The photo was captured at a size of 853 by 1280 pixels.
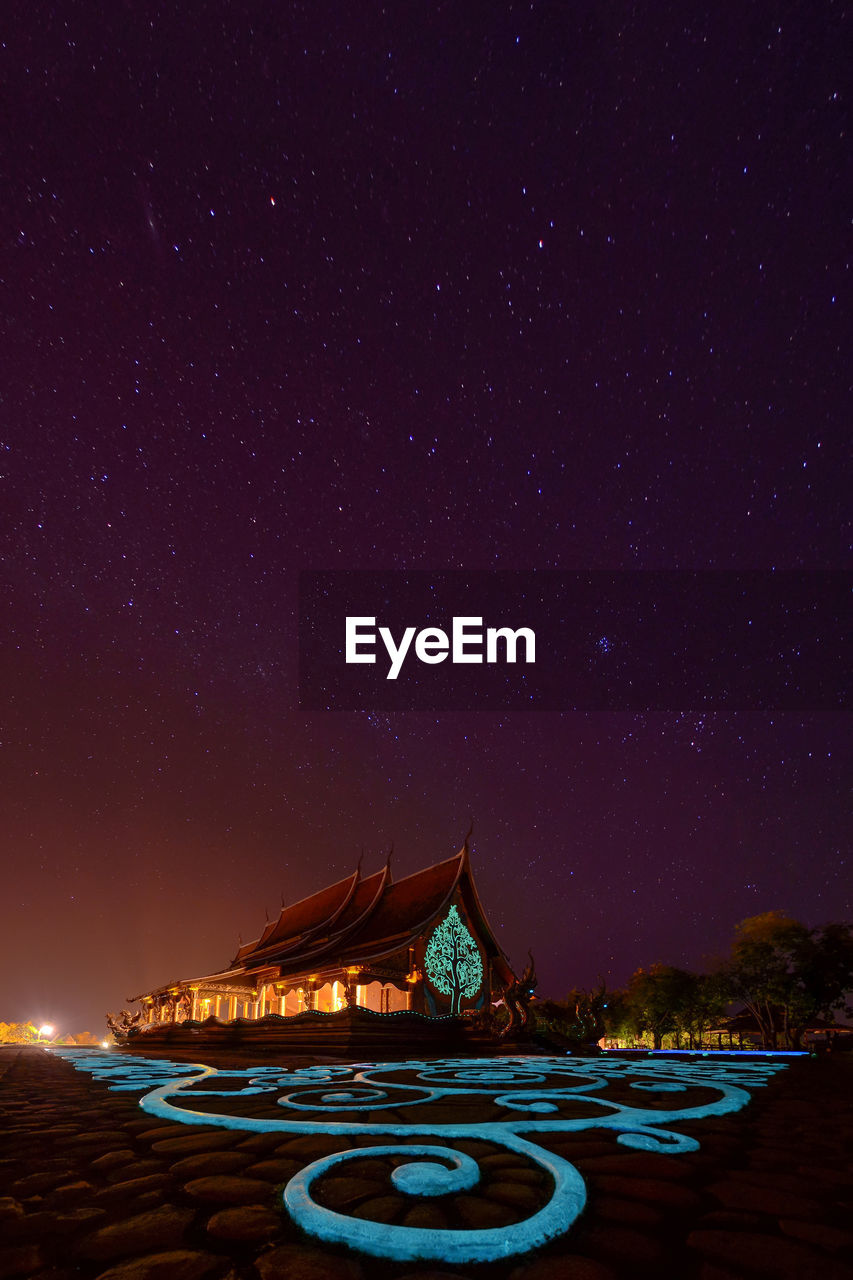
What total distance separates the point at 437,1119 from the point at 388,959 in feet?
53.9

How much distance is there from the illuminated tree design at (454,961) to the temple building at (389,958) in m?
0.03

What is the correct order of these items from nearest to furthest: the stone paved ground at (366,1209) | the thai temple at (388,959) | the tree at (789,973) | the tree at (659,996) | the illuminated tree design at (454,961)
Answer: the stone paved ground at (366,1209) → the thai temple at (388,959) → the illuminated tree design at (454,961) → the tree at (789,973) → the tree at (659,996)

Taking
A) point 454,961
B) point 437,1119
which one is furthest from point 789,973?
point 437,1119

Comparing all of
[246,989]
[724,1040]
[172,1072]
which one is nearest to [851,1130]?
[172,1072]

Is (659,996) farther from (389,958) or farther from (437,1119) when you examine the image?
(437,1119)

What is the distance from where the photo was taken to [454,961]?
61.9ft

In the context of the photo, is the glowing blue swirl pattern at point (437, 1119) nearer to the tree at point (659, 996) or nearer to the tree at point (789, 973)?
the tree at point (789, 973)

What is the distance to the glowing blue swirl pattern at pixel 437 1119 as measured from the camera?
147 centimetres

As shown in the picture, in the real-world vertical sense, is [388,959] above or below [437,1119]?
below

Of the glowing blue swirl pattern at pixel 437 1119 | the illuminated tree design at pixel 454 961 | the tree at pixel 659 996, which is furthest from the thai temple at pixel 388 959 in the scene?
the tree at pixel 659 996

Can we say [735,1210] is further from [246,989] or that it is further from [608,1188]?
[246,989]

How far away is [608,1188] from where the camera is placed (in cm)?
192

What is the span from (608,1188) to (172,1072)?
18.7 feet

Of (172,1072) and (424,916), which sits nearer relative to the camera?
(172,1072)
